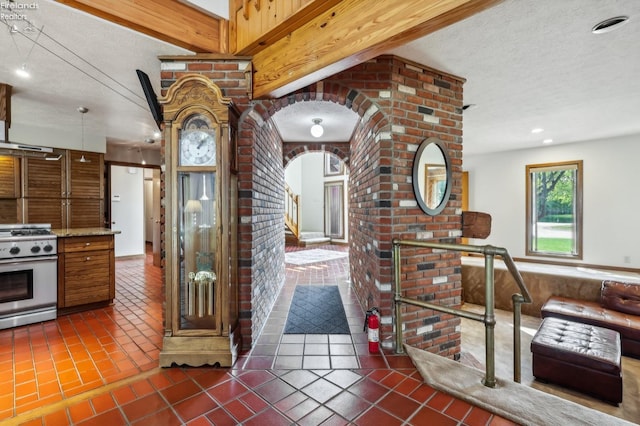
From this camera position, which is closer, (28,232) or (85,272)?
(28,232)

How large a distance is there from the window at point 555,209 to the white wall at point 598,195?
11 cm

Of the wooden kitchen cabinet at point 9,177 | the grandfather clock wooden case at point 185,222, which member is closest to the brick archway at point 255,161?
the grandfather clock wooden case at point 185,222

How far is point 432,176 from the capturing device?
250cm

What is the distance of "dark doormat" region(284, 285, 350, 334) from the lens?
8.62ft

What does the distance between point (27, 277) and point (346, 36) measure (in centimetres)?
380

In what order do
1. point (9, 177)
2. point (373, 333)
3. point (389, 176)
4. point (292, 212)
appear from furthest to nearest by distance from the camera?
point (292, 212)
point (9, 177)
point (389, 176)
point (373, 333)

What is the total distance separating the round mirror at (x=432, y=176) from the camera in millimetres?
2402

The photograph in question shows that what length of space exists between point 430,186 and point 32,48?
3.44 m

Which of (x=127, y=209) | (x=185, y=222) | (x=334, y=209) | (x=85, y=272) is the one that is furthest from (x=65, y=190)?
(x=334, y=209)

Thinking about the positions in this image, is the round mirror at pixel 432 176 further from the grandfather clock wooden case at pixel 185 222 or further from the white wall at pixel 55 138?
the white wall at pixel 55 138

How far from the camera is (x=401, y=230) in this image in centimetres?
234

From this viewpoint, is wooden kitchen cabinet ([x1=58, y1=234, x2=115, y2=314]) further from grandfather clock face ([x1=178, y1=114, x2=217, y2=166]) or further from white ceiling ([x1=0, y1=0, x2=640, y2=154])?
grandfather clock face ([x1=178, y1=114, x2=217, y2=166])

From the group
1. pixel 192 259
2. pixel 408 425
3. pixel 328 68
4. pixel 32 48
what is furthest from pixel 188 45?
pixel 408 425

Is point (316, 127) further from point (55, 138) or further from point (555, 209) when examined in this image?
point (555, 209)
